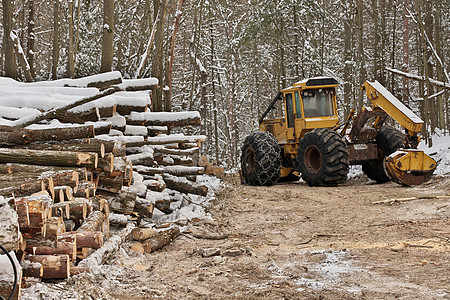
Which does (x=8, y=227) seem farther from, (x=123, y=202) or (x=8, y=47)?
(x=8, y=47)

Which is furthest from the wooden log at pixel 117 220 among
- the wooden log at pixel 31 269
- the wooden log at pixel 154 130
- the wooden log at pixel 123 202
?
the wooden log at pixel 154 130

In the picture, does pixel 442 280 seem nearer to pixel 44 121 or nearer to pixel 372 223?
pixel 372 223

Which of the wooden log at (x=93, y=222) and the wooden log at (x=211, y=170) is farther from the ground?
the wooden log at (x=93, y=222)

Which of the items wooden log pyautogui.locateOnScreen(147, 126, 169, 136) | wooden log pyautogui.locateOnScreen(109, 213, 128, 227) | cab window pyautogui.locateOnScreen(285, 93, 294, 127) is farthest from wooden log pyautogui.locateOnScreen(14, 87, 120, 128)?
cab window pyautogui.locateOnScreen(285, 93, 294, 127)

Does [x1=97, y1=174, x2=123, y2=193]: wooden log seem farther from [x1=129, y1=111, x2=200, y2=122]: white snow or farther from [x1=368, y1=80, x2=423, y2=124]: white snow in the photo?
[x1=368, y1=80, x2=423, y2=124]: white snow

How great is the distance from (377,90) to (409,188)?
101 inches

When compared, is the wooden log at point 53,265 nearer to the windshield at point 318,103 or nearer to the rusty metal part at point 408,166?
the rusty metal part at point 408,166

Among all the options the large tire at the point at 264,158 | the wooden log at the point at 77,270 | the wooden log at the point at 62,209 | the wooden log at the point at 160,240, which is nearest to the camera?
the wooden log at the point at 77,270

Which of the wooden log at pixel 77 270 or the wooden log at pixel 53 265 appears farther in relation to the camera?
the wooden log at pixel 77 270

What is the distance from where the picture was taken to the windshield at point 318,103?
13438 mm

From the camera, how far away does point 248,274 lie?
15.4 feet

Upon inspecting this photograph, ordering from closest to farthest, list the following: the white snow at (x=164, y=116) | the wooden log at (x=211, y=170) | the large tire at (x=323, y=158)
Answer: the white snow at (x=164, y=116) < the large tire at (x=323, y=158) < the wooden log at (x=211, y=170)

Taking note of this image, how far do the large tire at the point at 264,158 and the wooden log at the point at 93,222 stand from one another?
7.76 metres

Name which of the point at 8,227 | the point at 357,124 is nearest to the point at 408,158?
the point at 357,124
